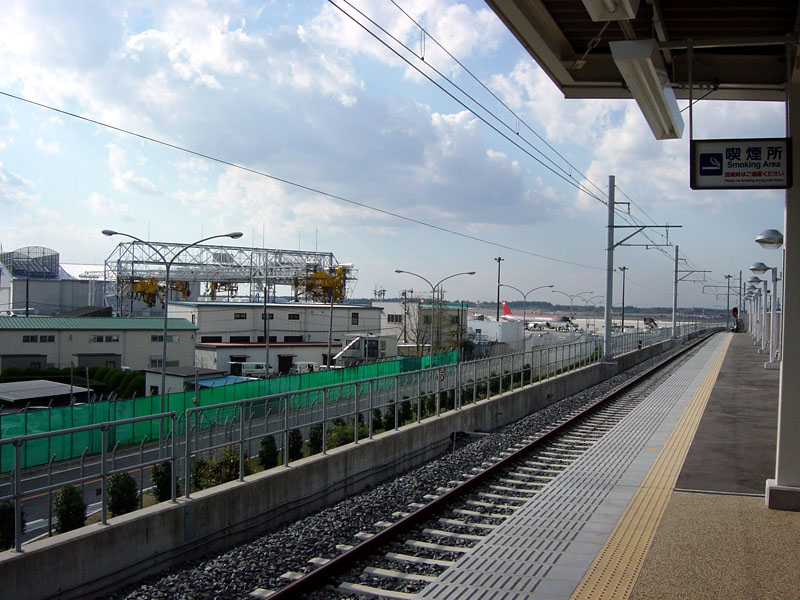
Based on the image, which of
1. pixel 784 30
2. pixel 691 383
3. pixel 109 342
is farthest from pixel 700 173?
pixel 109 342

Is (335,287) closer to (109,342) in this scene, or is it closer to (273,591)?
(109,342)

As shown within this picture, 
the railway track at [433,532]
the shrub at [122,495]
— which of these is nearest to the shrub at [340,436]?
the railway track at [433,532]

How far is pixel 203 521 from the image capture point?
8.25 m


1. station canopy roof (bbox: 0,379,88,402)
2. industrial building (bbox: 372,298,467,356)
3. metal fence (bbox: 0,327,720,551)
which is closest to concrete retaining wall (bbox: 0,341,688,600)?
metal fence (bbox: 0,327,720,551)

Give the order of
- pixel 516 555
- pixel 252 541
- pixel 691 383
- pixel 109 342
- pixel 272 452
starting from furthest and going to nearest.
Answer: pixel 109 342 → pixel 691 383 → pixel 272 452 → pixel 252 541 → pixel 516 555

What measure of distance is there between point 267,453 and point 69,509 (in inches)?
142

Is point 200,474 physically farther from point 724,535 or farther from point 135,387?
point 135,387

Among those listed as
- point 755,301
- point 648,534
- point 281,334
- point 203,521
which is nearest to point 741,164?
point 648,534

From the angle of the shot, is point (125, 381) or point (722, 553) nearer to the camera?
point (722, 553)

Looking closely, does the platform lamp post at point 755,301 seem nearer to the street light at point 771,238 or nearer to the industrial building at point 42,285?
the street light at point 771,238

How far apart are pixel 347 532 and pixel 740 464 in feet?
22.9

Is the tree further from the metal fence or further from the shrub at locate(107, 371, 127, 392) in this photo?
the shrub at locate(107, 371, 127, 392)

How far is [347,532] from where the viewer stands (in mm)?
8695

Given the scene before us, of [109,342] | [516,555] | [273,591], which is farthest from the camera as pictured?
[109,342]
